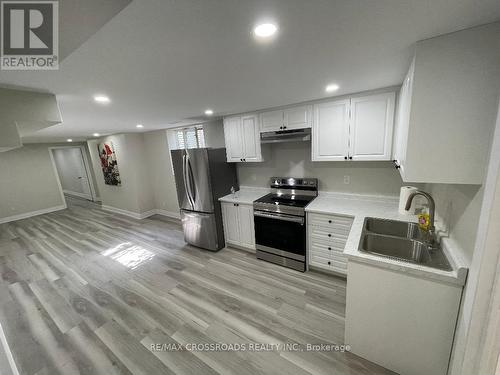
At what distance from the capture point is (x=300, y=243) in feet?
8.64

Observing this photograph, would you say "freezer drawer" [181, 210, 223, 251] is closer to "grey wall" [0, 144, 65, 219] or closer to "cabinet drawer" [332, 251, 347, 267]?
"cabinet drawer" [332, 251, 347, 267]

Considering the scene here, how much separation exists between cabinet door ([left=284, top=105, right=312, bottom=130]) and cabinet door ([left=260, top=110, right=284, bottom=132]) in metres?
0.08

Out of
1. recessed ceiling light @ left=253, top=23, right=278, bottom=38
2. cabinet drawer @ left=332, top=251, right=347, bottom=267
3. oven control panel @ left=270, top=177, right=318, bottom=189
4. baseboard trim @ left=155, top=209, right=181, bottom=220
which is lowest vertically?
baseboard trim @ left=155, top=209, right=181, bottom=220

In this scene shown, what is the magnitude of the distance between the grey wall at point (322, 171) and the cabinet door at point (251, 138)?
13 cm

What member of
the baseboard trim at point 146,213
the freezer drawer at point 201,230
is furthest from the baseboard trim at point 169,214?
the freezer drawer at point 201,230

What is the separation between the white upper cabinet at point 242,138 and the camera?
304 cm

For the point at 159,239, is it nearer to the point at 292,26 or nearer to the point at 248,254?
the point at 248,254

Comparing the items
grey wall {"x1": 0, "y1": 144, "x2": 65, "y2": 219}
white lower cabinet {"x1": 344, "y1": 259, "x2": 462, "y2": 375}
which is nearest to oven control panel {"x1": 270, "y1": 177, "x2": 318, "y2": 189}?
white lower cabinet {"x1": 344, "y1": 259, "x2": 462, "y2": 375}

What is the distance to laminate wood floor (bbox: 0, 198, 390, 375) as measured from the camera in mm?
1660

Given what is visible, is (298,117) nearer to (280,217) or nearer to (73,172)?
(280,217)

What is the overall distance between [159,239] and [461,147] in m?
4.44

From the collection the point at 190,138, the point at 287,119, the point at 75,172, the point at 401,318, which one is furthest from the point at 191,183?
the point at 75,172

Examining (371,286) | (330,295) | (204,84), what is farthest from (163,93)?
(330,295)

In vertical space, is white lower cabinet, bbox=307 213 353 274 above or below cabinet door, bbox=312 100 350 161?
below
